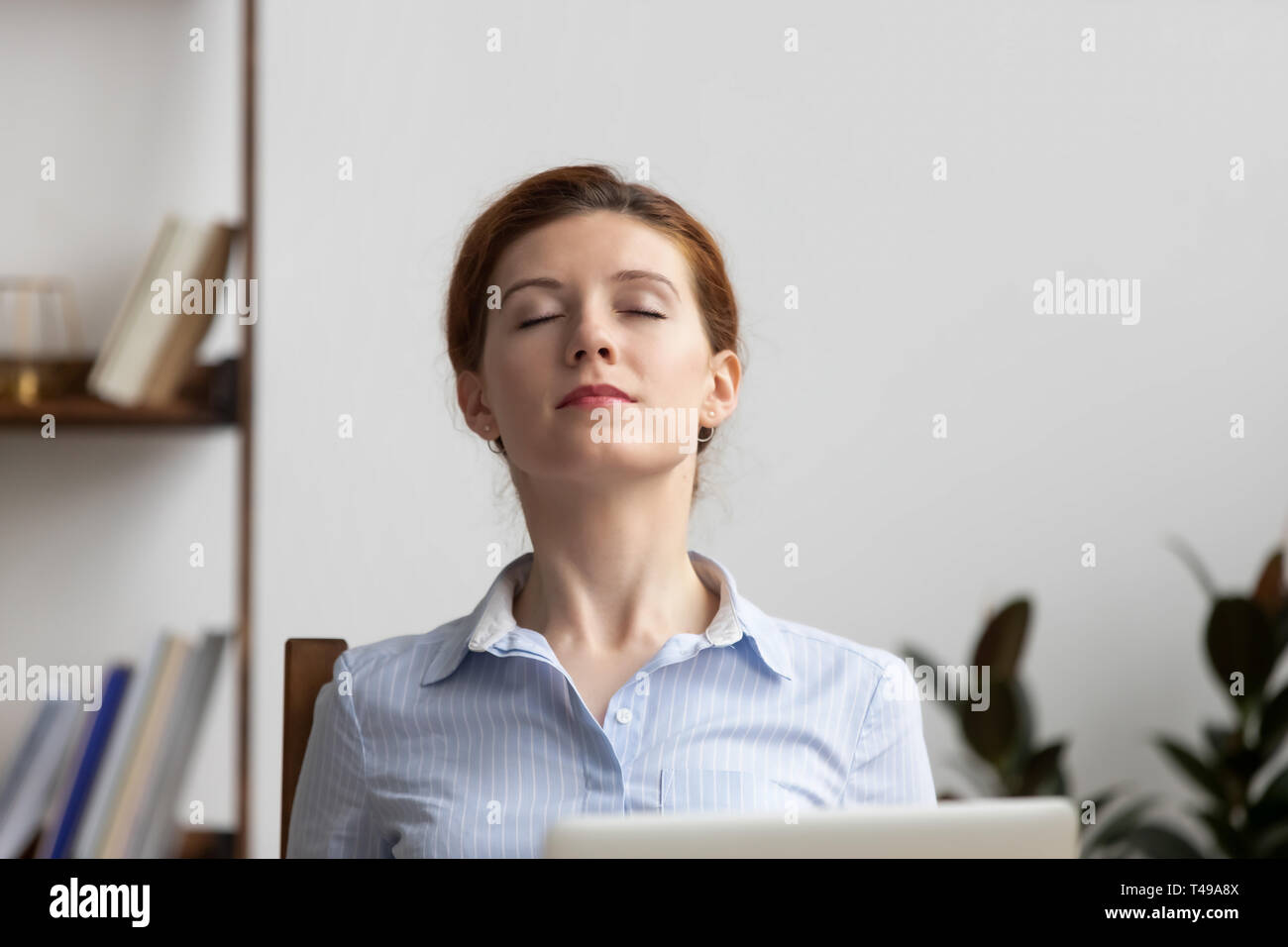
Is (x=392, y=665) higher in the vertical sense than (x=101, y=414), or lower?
lower

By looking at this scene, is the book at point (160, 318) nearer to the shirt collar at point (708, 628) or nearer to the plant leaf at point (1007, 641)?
the shirt collar at point (708, 628)

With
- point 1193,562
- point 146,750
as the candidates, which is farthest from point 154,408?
point 1193,562

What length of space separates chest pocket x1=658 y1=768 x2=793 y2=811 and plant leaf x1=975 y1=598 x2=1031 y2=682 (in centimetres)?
90

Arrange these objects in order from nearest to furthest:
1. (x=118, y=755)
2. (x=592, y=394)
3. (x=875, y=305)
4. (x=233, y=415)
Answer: (x=592, y=394)
(x=118, y=755)
(x=233, y=415)
(x=875, y=305)

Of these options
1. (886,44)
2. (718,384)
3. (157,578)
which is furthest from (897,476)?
(157,578)

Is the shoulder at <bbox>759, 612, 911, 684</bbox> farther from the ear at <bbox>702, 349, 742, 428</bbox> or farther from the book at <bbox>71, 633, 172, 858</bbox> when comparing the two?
the book at <bbox>71, 633, 172, 858</bbox>

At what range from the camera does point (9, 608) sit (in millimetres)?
1647

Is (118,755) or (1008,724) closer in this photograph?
(118,755)

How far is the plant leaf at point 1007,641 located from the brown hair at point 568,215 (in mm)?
860

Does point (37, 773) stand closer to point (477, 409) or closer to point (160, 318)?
point (160, 318)

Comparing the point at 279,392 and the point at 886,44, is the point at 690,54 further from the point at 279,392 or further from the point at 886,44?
the point at 279,392

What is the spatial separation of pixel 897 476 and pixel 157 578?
106 cm

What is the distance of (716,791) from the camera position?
850 millimetres

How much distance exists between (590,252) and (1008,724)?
42.2 inches
